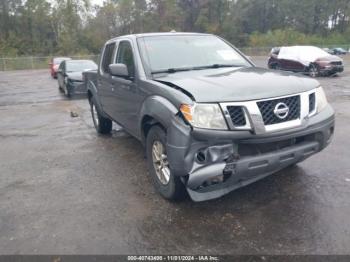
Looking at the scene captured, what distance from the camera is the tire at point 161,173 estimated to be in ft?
12.6

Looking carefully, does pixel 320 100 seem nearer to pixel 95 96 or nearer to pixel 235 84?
pixel 235 84

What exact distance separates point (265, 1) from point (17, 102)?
7298cm

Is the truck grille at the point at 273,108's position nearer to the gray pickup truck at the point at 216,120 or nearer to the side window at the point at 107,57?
the gray pickup truck at the point at 216,120

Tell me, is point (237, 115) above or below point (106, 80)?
below

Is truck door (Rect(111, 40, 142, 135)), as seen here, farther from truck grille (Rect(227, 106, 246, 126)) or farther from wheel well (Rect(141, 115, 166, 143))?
truck grille (Rect(227, 106, 246, 126))

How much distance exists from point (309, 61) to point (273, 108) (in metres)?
15.3

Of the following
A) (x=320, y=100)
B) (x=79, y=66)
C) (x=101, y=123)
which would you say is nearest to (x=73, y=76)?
(x=79, y=66)

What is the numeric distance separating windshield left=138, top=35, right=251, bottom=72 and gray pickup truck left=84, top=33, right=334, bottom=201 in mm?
22

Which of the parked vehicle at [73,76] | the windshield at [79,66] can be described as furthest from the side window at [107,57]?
the windshield at [79,66]

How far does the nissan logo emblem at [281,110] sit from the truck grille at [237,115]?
351mm

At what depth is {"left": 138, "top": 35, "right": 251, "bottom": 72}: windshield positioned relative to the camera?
4.65 meters

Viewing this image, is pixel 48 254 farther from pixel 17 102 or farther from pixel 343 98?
pixel 17 102

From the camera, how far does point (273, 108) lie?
11.3 ft

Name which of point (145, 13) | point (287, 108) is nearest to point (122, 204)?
point (287, 108)
